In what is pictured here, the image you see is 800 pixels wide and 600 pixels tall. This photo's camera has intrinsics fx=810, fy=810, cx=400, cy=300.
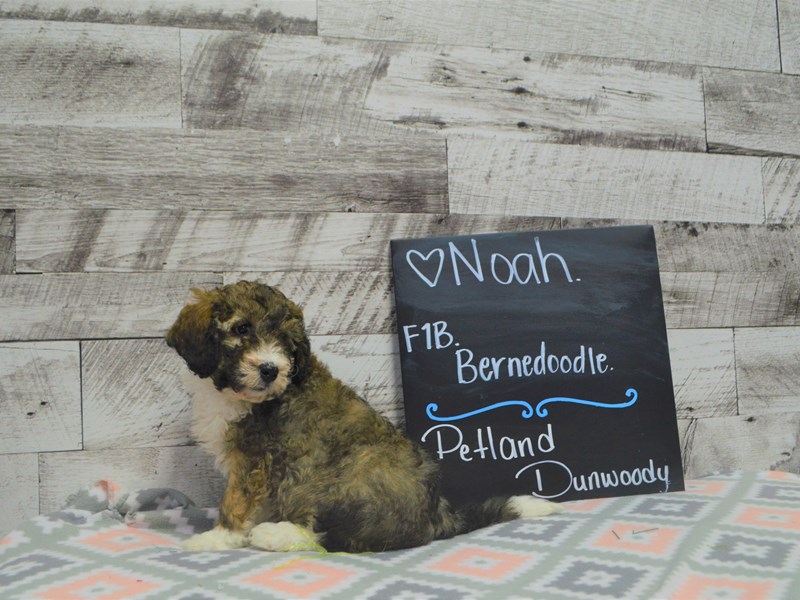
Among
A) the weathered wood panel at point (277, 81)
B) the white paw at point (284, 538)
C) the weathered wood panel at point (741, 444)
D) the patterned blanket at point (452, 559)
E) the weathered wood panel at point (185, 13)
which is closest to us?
the patterned blanket at point (452, 559)

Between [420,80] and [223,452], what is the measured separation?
143 cm

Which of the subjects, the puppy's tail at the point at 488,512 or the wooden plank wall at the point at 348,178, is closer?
the puppy's tail at the point at 488,512

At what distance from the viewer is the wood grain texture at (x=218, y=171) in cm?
244

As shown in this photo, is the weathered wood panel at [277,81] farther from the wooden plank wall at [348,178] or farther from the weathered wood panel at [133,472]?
the weathered wood panel at [133,472]

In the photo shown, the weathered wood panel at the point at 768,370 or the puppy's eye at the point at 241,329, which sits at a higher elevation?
the puppy's eye at the point at 241,329

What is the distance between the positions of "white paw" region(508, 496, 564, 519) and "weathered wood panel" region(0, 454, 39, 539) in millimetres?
1397

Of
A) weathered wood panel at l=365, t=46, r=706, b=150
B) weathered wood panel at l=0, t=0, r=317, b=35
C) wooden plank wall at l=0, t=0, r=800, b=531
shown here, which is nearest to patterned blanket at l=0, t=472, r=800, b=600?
wooden plank wall at l=0, t=0, r=800, b=531

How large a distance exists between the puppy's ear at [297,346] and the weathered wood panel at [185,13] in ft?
3.47

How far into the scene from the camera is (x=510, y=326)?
8.70 feet

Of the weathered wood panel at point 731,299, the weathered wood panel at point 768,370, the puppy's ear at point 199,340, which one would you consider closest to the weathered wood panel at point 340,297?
the puppy's ear at point 199,340

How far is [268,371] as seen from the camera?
1979 mm

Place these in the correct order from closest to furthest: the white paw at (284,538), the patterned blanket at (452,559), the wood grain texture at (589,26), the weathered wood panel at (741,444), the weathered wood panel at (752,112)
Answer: the patterned blanket at (452,559) → the white paw at (284,538) → the wood grain texture at (589,26) → the weathered wood panel at (741,444) → the weathered wood panel at (752,112)

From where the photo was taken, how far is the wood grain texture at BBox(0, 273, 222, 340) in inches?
94.3

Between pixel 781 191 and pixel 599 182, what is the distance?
0.76 metres
